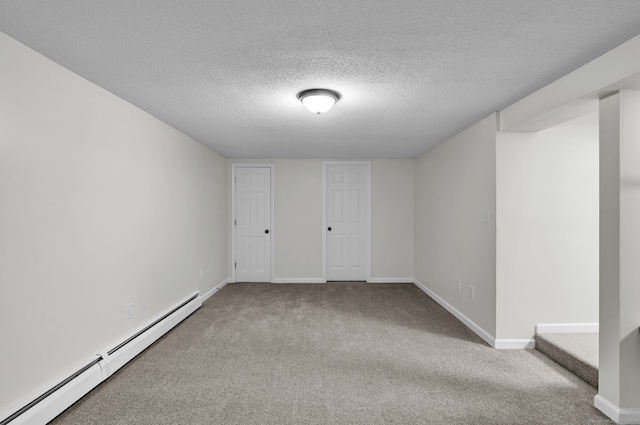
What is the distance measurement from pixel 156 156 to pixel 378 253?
393cm

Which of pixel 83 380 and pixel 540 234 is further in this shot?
pixel 540 234

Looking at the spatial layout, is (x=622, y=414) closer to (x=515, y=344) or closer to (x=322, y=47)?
(x=515, y=344)

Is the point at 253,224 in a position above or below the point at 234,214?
below

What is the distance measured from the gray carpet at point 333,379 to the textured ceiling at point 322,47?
2204 mm

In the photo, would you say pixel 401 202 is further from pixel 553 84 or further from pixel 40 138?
pixel 40 138

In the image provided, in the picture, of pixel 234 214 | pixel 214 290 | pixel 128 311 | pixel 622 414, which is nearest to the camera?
pixel 622 414

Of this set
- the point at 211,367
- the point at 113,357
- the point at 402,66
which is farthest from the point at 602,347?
the point at 113,357

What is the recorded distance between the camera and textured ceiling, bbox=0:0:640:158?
4.82 ft

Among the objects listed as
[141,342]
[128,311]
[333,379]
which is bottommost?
[333,379]

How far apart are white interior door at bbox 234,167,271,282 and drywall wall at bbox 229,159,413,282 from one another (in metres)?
0.16

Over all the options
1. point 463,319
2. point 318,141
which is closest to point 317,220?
point 318,141

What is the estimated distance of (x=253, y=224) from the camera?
5.80m

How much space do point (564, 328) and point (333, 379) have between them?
2.26 meters

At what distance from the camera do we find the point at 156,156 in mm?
3320
